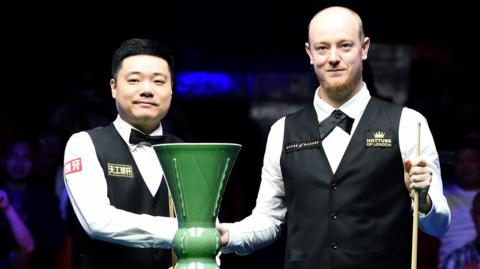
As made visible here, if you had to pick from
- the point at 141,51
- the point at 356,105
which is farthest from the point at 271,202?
the point at 141,51

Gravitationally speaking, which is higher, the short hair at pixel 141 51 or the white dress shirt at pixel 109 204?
the short hair at pixel 141 51

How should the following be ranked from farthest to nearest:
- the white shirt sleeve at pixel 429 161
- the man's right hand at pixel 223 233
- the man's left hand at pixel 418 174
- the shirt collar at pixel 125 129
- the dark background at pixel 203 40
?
the dark background at pixel 203 40, the shirt collar at pixel 125 129, the man's right hand at pixel 223 233, the white shirt sleeve at pixel 429 161, the man's left hand at pixel 418 174

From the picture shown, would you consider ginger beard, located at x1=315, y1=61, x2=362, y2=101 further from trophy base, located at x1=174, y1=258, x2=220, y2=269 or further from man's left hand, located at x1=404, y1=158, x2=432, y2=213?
trophy base, located at x1=174, y1=258, x2=220, y2=269

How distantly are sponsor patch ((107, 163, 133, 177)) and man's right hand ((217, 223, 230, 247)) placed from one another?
1.44ft

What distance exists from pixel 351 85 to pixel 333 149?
0.79 feet

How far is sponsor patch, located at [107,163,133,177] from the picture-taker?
4414 mm

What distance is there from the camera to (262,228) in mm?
4441

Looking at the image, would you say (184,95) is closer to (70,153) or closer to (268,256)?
(268,256)

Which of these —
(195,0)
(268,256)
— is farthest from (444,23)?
(268,256)

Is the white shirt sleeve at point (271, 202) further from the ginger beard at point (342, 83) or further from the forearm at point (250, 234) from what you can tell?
the ginger beard at point (342, 83)

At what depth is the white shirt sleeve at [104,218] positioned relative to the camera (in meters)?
4.18

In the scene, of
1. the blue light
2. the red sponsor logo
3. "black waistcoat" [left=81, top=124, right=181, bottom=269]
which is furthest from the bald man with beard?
the blue light

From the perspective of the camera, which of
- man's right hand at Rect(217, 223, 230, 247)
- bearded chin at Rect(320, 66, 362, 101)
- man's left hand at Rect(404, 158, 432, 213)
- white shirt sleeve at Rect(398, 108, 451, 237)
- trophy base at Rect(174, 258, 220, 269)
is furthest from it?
bearded chin at Rect(320, 66, 362, 101)

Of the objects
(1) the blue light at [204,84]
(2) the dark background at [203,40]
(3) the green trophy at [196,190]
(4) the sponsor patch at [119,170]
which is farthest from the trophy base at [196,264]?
(1) the blue light at [204,84]
